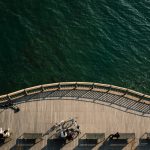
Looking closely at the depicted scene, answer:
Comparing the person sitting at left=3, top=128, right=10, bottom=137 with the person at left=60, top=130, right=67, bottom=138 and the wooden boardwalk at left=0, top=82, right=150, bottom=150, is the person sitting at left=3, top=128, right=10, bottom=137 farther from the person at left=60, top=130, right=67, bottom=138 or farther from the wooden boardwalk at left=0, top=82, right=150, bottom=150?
the person at left=60, top=130, right=67, bottom=138

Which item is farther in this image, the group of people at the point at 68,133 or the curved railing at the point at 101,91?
the curved railing at the point at 101,91

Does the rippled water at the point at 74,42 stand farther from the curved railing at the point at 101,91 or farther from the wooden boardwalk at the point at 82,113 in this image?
the wooden boardwalk at the point at 82,113

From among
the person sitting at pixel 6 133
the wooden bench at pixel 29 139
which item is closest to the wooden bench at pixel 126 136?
the wooden bench at pixel 29 139

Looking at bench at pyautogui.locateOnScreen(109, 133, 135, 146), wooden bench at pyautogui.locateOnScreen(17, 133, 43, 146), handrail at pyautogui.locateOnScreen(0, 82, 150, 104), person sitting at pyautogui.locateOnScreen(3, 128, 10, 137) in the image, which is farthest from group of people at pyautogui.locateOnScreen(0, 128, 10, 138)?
bench at pyautogui.locateOnScreen(109, 133, 135, 146)

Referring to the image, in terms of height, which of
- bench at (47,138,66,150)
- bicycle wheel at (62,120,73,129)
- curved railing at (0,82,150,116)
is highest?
curved railing at (0,82,150,116)

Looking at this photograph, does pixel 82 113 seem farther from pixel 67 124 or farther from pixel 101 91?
pixel 101 91
